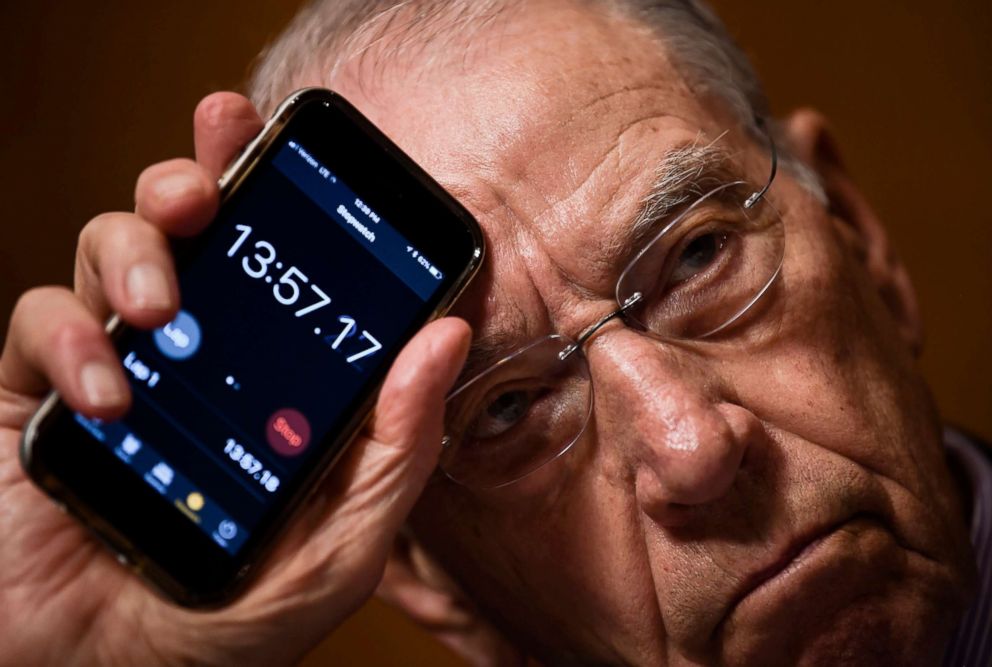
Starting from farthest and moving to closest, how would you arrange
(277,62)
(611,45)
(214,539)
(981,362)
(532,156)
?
(981,362), (277,62), (611,45), (532,156), (214,539)

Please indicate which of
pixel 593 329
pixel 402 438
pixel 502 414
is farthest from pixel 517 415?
pixel 402 438

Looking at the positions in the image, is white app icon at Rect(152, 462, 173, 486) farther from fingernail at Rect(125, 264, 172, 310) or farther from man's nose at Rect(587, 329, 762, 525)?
man's nose at Rect(587, 329, 762, 525)

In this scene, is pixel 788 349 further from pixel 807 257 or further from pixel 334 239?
pixel 334 239

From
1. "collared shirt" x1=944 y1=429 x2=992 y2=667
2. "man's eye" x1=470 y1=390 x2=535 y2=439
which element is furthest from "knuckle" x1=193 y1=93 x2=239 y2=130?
"collared shirt" x1=944 y1=429 x2=992 y2=667

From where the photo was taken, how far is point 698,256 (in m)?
1.08

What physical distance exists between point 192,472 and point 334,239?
0.88ft

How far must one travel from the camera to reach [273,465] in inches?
34.3

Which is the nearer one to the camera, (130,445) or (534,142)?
(130,445)

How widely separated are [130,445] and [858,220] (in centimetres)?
111

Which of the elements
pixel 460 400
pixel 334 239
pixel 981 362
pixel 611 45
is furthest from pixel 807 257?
pixel 981 362

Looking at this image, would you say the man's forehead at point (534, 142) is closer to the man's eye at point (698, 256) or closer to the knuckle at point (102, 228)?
the man's eye at point (698, 256)

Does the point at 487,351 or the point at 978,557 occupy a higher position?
the point at 487,351

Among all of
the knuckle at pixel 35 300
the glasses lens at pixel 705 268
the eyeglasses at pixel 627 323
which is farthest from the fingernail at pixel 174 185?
the glasses lens at pixel 705 268

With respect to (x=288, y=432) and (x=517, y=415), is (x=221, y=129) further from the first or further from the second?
(x=517, y=415)
